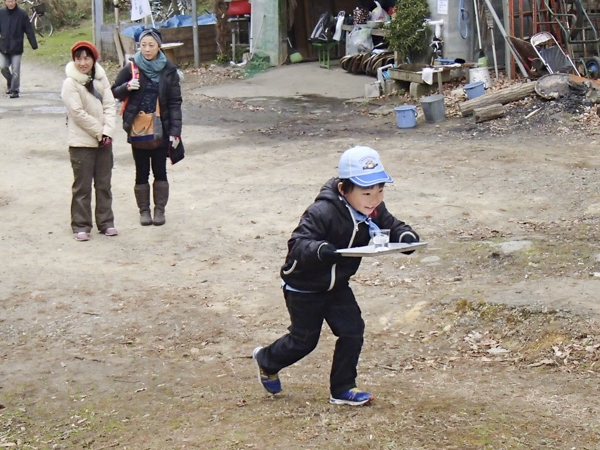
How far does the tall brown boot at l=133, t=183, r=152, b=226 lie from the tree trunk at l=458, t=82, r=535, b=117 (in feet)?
20.1

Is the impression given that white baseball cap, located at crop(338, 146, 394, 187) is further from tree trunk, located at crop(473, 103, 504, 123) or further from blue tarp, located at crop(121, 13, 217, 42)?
blue tarp, located at crop(121, 13, 217, 42)

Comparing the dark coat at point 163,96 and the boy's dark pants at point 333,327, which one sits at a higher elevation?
the dark coat at point 163,96

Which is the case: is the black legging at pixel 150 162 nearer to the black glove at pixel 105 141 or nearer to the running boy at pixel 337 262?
the black glove at pixel 105 141

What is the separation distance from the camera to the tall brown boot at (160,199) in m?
8.79

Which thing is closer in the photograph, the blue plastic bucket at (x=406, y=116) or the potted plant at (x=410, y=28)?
the blue plastic bucket at (x=406, y=116)

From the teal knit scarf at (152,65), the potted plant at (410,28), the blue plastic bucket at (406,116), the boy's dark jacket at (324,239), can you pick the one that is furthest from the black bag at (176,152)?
the potted plant at (410,28)

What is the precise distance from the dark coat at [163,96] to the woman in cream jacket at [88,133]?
12 cm

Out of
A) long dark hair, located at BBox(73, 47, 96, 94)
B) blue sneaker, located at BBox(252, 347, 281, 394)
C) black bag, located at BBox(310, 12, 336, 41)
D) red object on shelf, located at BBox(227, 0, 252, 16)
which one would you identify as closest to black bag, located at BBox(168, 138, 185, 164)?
long dark hair, located at BBox(73, 47, 96, 94)

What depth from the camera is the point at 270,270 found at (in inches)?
297

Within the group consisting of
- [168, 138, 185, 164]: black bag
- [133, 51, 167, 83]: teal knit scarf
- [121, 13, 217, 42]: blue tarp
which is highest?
[121, 13, 217, 42]: blue tarp

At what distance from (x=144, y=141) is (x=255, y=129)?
231 inches

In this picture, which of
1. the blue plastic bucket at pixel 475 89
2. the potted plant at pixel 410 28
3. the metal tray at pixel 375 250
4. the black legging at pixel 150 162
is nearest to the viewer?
the metal tray at pixel 375 250

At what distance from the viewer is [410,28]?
16250 mm

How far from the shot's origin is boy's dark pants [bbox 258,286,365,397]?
4523mm
